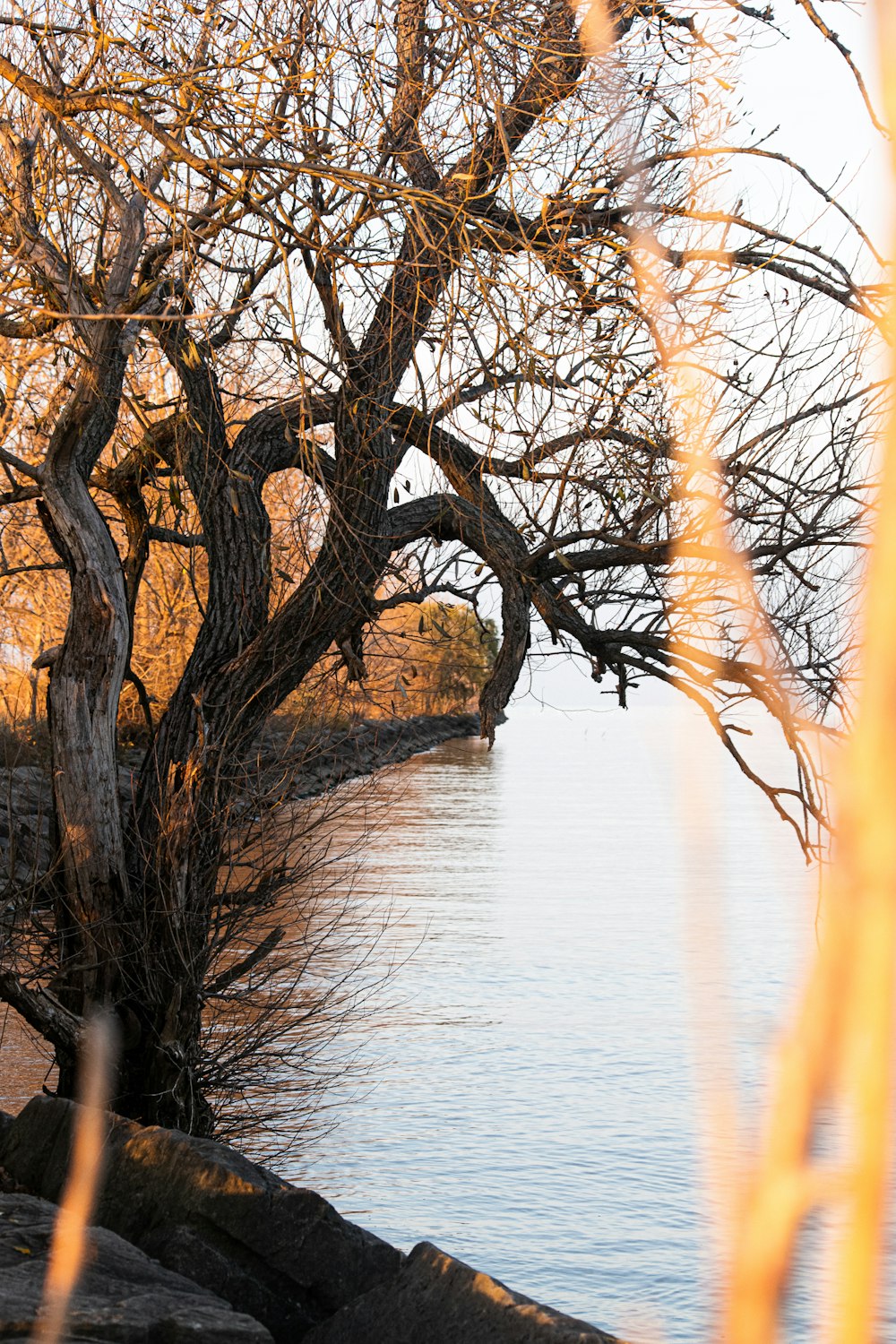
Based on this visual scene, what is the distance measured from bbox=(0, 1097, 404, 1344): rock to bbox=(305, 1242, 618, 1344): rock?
0.52 metres

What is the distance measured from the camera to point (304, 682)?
1061cm

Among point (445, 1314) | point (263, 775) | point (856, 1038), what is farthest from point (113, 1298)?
point (856, 1038)

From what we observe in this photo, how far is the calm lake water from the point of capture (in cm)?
192

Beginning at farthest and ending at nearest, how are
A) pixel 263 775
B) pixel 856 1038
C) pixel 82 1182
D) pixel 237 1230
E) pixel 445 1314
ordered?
pixel 263 775 → pixel 237 1230 → pixel 445 1314 → pixel 82 1182 → pixel 856 1038

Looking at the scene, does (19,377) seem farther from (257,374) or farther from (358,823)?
(358,823)

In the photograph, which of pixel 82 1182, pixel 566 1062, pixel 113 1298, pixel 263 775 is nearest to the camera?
pixel 82 1182

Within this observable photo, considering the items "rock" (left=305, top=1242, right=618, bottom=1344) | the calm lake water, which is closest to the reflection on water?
the calm lake water

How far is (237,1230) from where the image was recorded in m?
6.76

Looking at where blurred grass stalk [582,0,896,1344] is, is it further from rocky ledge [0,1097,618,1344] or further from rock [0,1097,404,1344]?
rock [0,1097,404,1344]

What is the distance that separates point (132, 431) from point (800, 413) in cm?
514

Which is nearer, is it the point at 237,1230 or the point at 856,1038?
the point at 856,1038

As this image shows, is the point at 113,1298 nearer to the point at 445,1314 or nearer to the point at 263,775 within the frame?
the point at 445,1314

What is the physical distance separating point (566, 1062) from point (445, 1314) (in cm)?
835

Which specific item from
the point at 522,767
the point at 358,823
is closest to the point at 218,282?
the point at 358,823
